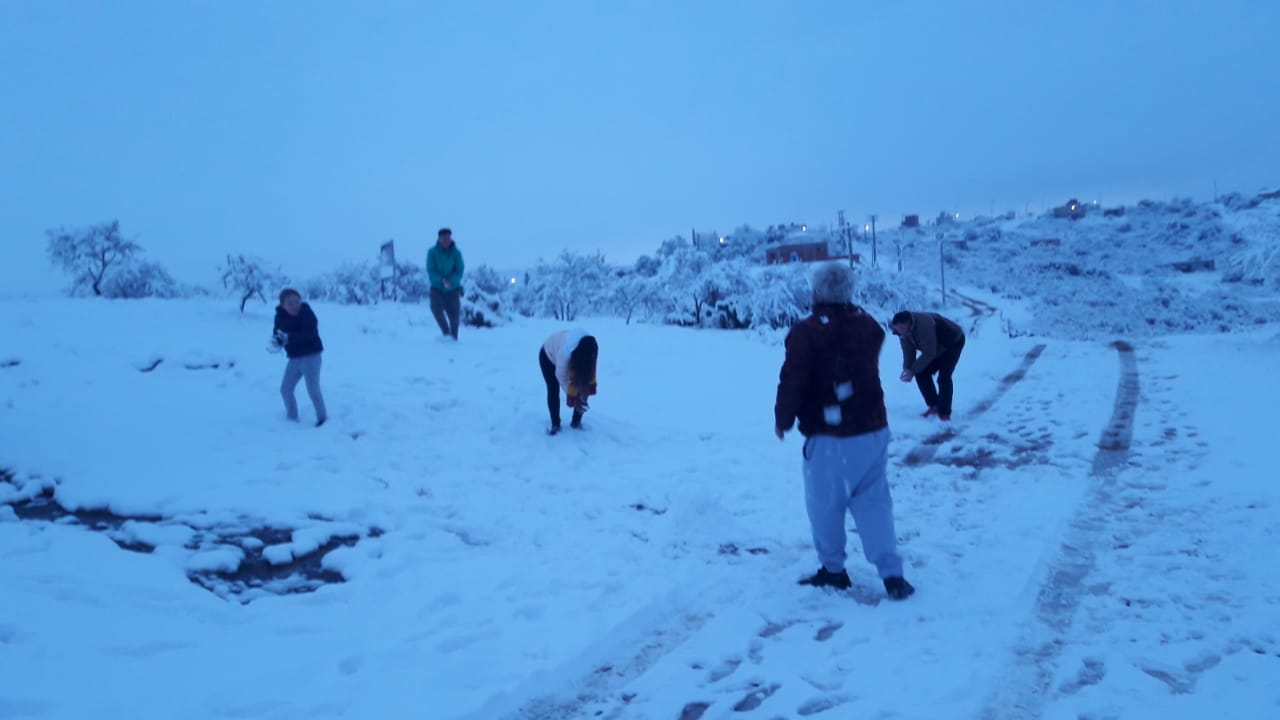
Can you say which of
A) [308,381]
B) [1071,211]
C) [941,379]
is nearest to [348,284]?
[308,381]

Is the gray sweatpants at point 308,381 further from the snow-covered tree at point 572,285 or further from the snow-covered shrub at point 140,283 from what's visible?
the snow-covered tree at point 572,285

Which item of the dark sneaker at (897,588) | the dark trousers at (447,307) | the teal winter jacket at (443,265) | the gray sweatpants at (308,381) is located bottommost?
the dark sneaker at (897,588)

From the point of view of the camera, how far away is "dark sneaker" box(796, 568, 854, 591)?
4.44 metres

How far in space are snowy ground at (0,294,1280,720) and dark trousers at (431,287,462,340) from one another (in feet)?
11.6

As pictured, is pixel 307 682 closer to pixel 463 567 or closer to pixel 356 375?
pixel 463 567

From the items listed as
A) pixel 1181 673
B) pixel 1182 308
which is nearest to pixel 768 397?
pixel 1181 673

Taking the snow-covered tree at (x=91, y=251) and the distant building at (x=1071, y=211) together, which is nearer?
the snow-covered tree at (x=91, y=251)

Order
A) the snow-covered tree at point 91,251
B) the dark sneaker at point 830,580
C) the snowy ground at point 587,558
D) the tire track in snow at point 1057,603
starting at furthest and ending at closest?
the snow-covered tree at point 91,251, the dark sneaker at point 830,580, the snowy ground at point 587,558, the tire track in snow at point 1057,603

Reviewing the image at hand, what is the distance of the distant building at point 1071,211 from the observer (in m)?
95.6

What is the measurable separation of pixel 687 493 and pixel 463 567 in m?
2.31

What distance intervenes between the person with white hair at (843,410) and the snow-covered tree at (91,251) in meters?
19.2

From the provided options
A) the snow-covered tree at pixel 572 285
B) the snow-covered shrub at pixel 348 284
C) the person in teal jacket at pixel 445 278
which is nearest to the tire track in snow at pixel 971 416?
the person in teal jacket at pixel 445 278

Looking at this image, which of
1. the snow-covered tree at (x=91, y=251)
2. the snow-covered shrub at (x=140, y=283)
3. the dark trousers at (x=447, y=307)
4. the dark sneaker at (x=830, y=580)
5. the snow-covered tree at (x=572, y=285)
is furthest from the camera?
the snow-covered tree at (x=572, y=285)

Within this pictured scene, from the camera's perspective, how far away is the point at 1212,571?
4.28 m
